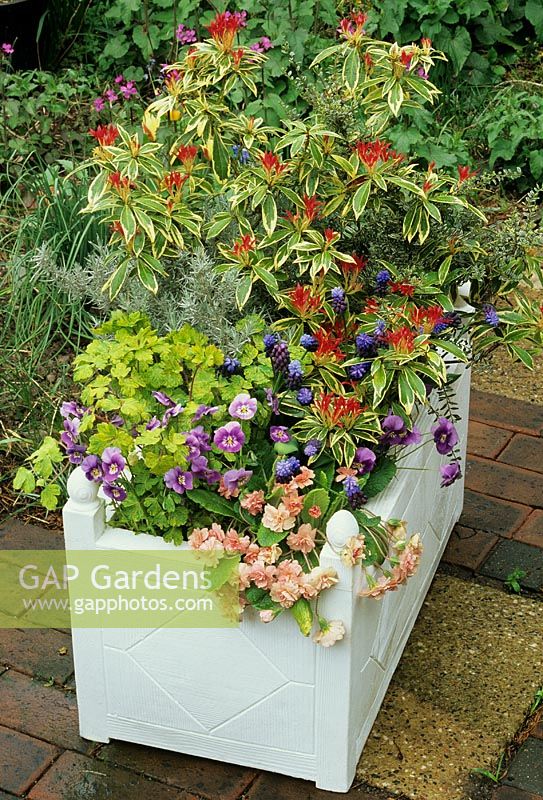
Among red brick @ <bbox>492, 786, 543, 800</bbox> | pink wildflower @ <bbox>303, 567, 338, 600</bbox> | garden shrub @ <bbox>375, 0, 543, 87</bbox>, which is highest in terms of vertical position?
pink wildflower @ <bbox>303, 567, 338, 600</bbox>

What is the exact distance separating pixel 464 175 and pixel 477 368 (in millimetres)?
484

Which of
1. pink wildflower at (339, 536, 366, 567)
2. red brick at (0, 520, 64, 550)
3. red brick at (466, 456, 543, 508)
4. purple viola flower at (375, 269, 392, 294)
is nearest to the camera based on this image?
pink wildflower at (339, 536, 366, 567)

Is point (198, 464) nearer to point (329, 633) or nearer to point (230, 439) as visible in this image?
point (230, 439)

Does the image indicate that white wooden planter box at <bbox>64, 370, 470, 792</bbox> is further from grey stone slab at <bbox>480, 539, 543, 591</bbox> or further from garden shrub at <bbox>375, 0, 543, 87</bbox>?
garden shrub at <bbox>375, 0, 543, 87</bbox>

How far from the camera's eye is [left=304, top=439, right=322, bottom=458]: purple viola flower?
7.55ft

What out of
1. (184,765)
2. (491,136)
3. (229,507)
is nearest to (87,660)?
(184,765)

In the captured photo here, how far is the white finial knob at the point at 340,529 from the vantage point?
211 cm

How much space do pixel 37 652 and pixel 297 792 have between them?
0.77m

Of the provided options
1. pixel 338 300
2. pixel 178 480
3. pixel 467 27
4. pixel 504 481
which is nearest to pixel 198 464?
pixel 178 480

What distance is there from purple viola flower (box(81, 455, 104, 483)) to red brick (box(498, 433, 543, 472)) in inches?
65.0

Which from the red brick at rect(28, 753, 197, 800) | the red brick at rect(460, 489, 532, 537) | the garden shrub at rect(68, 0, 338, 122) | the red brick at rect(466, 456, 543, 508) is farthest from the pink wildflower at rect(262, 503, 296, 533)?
the garden shrub at rect(68, 0, 338, 122)

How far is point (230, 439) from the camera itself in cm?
221

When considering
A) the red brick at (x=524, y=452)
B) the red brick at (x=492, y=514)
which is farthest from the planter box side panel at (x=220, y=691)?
the red brick at (x=524, y=452)

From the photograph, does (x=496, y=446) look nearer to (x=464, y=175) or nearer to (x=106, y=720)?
(x=464, y=175)
